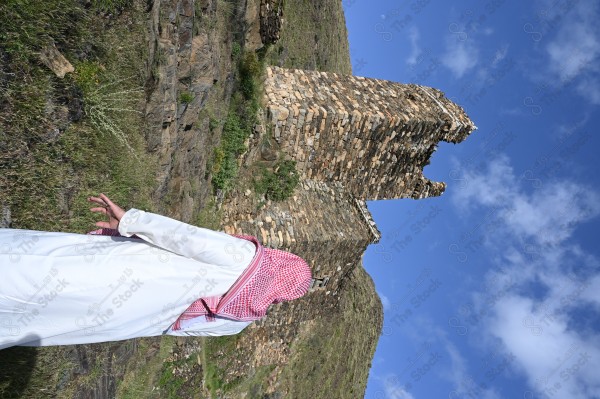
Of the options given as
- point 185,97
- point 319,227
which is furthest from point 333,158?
point 185,97

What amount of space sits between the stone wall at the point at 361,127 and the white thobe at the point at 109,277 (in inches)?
212

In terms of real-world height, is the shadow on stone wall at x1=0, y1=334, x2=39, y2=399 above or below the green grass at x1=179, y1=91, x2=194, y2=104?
below

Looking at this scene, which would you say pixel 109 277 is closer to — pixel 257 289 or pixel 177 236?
pixel 177 236

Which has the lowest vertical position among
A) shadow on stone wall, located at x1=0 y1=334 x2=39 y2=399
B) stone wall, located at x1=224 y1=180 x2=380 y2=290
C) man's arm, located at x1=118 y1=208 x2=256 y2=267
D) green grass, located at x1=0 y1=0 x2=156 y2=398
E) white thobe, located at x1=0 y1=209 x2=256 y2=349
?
shadow on stone wall, located at x1=0 y1=334 x2=39 y2=399

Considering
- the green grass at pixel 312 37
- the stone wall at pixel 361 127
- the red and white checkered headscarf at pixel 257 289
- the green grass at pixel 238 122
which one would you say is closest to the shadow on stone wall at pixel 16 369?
the red and white checkered headscarf at pixel 257 289

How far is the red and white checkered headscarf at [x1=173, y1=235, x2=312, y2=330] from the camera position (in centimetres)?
420

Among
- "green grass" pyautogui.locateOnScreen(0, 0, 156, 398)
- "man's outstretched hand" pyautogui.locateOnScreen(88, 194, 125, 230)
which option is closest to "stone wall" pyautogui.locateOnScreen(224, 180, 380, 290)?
"green grass" pyautogui.locateOnScreen(0, 0, 156, 398)

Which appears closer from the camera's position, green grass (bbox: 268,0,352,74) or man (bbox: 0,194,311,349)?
man (bbox: 0,194,311,349)

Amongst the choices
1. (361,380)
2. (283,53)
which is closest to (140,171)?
(283,53)

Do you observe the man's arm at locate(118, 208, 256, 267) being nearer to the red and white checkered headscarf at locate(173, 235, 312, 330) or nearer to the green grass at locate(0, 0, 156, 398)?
the red and white checkered headscarf at locate(173, 235, 312, 330)

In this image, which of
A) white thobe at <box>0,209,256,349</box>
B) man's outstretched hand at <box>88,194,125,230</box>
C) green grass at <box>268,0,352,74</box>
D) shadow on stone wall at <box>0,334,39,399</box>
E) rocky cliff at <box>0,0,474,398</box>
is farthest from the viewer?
green grass at <box>268,0,352,74</box>

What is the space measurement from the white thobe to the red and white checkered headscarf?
0.10 meters

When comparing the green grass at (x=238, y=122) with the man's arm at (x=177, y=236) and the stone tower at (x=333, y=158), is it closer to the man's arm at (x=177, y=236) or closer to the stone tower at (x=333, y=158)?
the stone tower at (x=333, y=158)

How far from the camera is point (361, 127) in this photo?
32.5 ft
